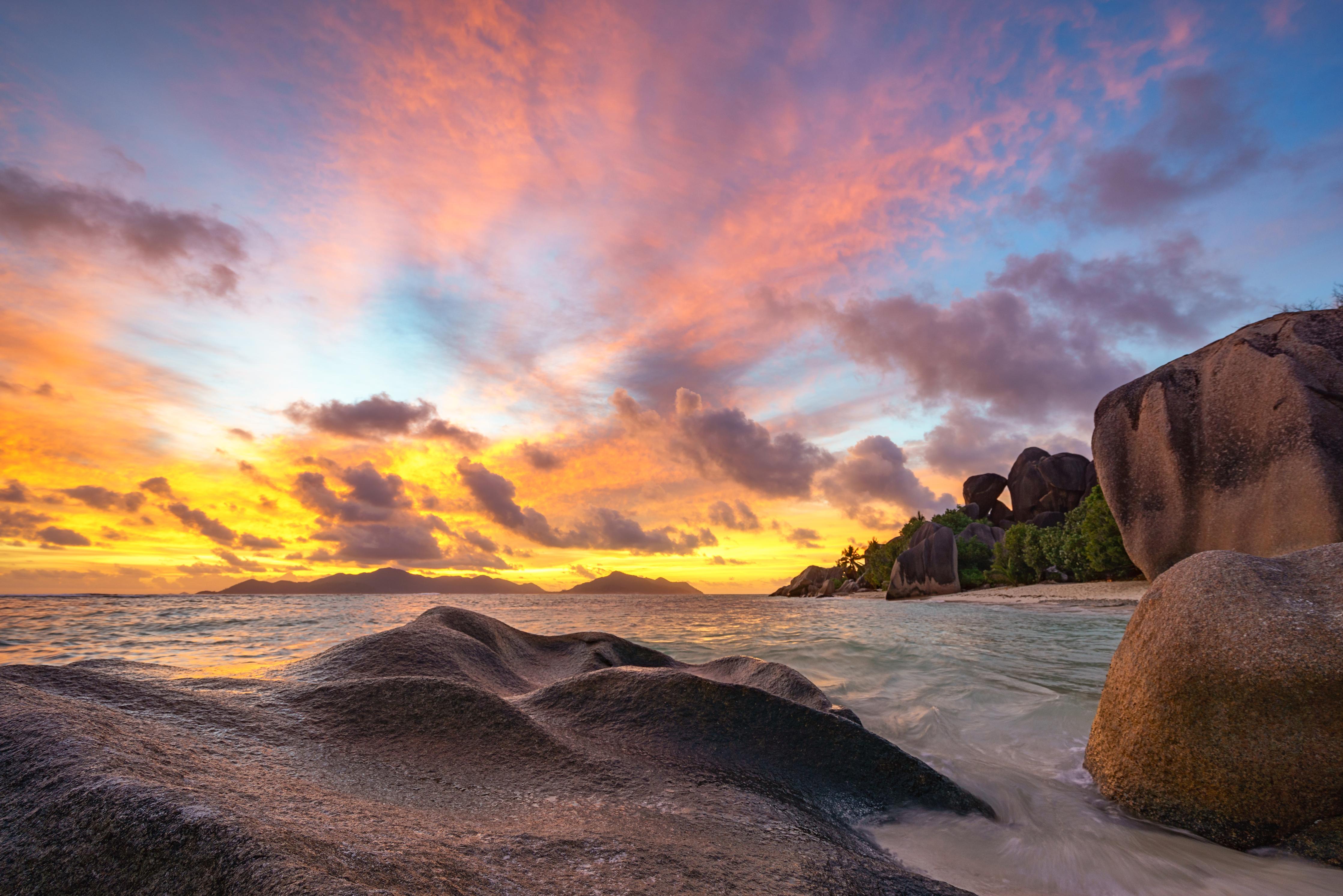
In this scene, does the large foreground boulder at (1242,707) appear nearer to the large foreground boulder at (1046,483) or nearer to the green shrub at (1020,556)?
the green shrub at (1020,556)

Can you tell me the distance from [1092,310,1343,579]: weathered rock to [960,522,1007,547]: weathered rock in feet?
129

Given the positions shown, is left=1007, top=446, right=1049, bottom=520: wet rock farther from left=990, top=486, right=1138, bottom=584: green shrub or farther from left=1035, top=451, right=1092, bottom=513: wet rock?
left=990, top=486, right=1138, bottom=584: green shrub

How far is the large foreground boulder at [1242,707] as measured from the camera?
311cm

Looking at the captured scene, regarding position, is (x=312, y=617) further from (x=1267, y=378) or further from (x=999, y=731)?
(x=1267, y=378)

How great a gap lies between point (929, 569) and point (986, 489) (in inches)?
981

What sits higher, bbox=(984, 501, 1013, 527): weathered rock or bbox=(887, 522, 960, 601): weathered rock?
bbox=(984, 501, 1013, 527): weathered rock

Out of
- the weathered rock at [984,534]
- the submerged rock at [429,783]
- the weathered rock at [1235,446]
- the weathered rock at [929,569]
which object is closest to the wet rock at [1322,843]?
the submerged rock at [429,783]

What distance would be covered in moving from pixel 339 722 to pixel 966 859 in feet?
10.4

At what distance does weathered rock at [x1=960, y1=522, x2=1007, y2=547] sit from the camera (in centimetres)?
5372

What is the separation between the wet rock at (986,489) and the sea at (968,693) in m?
50.0

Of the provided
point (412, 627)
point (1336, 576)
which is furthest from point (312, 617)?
point (1336, 576)

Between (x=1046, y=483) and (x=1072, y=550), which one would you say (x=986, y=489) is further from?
(x=1072, y=550)

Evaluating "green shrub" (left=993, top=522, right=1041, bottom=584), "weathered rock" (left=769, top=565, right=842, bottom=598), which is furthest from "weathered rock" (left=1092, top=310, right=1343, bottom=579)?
"weathered rock" (left=769, top=565, right=842, bottom=598)

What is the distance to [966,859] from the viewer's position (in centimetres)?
304
